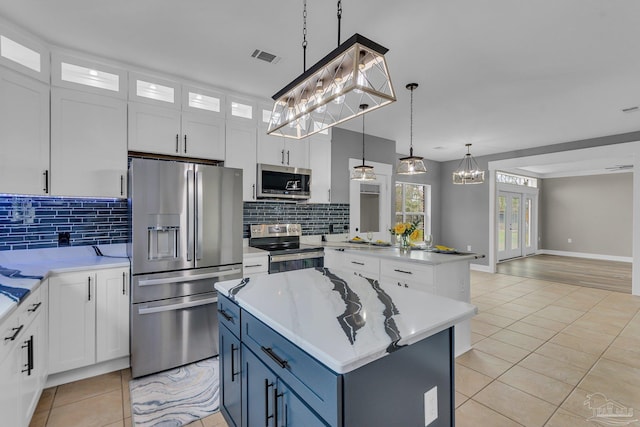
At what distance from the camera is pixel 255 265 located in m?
3.17

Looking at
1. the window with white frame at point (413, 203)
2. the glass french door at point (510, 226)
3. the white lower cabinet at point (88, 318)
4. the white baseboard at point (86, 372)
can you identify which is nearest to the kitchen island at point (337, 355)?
the white lower cabinet at point (88, 318)

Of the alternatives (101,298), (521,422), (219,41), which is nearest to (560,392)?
(521,422)

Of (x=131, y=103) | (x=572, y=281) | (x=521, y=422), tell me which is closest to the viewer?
(x=521, y=422)

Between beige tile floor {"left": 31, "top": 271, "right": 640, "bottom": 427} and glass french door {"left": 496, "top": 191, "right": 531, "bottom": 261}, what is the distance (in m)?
4.01

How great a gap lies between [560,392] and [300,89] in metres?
2.89

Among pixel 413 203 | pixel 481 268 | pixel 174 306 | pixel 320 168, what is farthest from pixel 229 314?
pixel 481 268

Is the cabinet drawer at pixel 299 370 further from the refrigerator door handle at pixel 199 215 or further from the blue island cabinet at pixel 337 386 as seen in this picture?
the refrigerator door handle at pixel 199 215

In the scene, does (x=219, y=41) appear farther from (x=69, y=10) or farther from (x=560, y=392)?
(x=560, y=392)

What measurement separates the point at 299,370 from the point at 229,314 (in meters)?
0.76

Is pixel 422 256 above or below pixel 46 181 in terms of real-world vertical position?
below

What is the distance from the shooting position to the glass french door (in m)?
8.09

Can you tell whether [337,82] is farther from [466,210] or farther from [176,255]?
[466,210]

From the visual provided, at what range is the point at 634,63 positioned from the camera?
2.78m

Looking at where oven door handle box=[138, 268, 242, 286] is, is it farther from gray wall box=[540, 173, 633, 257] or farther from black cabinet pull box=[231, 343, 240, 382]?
gray wall box=[540, 173, 633, 257]
